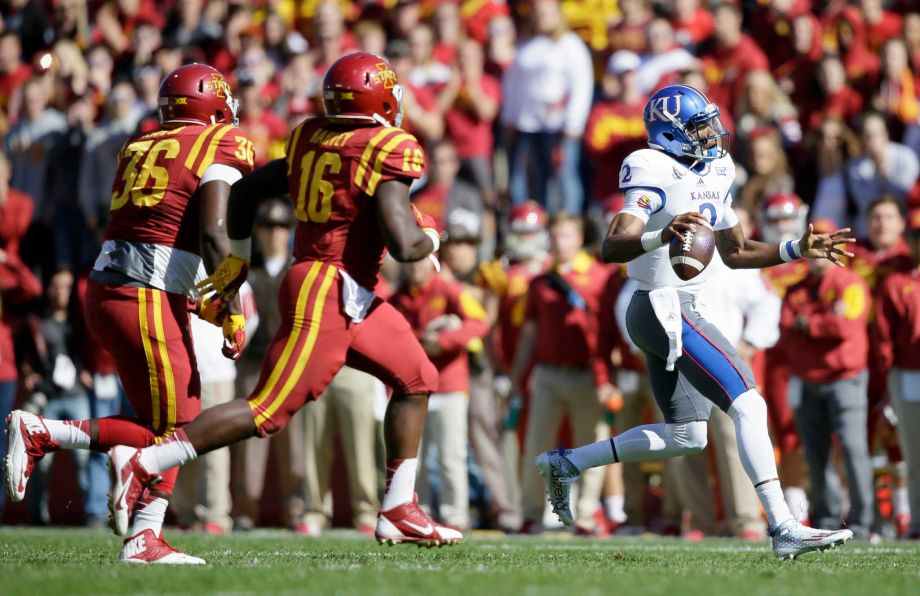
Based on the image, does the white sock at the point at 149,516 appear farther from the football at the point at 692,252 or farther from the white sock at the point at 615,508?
the white sock at the point at 615,508

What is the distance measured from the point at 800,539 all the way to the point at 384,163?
227 centimetres

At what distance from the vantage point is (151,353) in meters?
6.05

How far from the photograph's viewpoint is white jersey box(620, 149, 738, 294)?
20.4 ft

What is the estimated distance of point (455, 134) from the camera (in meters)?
12.4

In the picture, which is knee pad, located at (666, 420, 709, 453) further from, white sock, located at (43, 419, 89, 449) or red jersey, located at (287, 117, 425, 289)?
white sock, located at (43, 419, 89, 449)

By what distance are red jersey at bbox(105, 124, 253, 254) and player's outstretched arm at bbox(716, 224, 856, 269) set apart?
2138 millimetres

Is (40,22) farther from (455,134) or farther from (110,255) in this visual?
(110,255)

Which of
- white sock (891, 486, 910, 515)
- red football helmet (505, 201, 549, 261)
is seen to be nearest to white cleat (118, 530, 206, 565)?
red football helmet (505, 201, 549, 261)

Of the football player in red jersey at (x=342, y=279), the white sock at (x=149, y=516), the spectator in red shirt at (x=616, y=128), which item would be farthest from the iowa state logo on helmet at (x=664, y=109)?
the spectator in red shirt at (x=616, y=128)

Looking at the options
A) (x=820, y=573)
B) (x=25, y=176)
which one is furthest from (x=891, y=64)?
(x=25, y=176)

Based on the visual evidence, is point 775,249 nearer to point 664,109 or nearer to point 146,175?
point 664,109

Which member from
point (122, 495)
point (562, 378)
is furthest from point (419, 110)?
point (122, 495)

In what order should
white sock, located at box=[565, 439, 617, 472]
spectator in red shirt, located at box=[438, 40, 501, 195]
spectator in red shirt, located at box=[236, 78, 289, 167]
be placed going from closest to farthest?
white sock, located at box=[565, 439, 617, 472] → spectator in red shirt, located at box=[236, 78, 289, 167] → spectator in red shirt, located at box=[438, 40, 501, 195]

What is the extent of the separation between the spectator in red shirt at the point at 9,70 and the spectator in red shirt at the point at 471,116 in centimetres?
447
